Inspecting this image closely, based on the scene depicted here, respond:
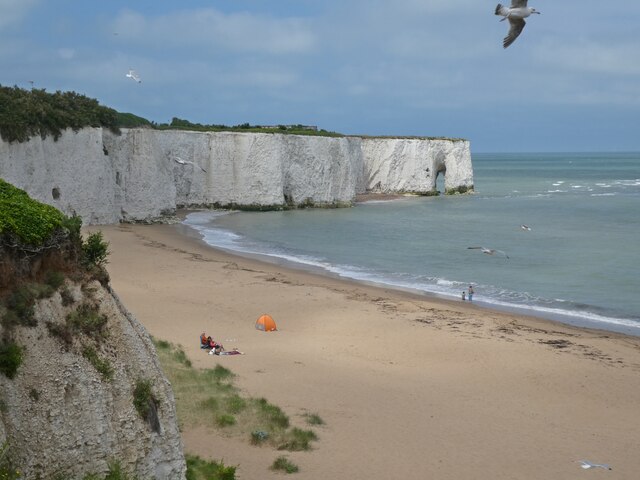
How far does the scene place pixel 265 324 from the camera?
19.0m

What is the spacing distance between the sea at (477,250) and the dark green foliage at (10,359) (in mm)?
17357

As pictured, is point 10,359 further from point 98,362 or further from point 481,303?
point 481,303

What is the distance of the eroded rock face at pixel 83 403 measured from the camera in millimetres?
6625

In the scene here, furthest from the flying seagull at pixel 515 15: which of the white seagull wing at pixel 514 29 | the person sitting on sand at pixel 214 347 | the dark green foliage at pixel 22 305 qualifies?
the person sitting on sand at pixel 214 347

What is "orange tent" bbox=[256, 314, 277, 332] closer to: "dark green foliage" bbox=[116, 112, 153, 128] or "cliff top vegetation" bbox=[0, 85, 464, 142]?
"cliff top vegetation" bbox=[0, 85, 464, 142]

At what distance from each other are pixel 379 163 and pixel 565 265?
135 ft

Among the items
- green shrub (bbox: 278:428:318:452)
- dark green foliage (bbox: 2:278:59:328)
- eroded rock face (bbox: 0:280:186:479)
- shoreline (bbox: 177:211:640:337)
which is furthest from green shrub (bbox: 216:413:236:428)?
shoreline (bbox: 177:211:640:337)

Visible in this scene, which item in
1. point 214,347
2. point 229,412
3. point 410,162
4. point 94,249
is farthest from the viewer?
point 410,162

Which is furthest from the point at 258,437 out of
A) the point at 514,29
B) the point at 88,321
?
the point at 514,29

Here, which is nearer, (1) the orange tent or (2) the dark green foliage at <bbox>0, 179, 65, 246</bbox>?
(2) the dark green foliage at <bbox>0, 179, 65, 246</bbox>

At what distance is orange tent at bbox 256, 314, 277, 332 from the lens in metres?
19.0

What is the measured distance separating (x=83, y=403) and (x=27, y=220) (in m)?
1.77

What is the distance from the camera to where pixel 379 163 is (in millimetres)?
71938

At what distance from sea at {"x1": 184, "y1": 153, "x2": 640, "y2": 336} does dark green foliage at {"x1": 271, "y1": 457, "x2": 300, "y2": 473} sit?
42.6 feet
